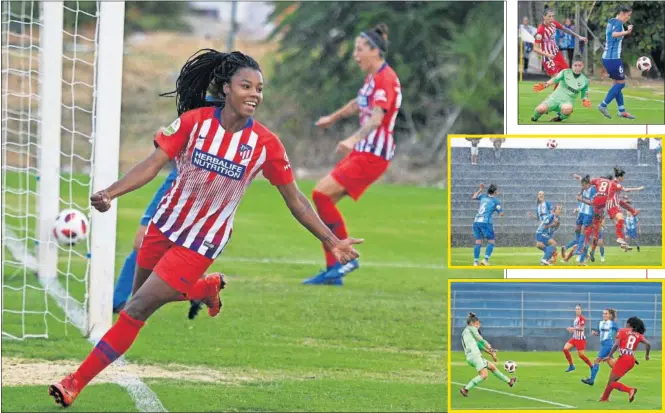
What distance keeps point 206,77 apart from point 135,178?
73 centimetres

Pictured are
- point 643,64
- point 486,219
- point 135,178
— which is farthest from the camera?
point 643,64

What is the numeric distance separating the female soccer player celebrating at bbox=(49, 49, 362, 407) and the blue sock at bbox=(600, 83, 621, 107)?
1.43 meters

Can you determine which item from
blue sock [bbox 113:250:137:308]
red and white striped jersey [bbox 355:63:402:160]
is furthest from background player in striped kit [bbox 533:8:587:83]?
red and white striped jersey [bbox 355:63:402:160]

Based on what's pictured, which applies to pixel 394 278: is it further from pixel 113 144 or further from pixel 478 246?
pixel 478 246

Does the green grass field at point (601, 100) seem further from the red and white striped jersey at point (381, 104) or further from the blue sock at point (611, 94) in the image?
the red and white striped jersey at point (381, 104)

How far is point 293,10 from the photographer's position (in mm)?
23906

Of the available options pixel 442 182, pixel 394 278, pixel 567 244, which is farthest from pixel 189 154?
pixel 442 182

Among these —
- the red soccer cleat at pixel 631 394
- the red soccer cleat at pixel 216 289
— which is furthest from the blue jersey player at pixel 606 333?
the red soccer cleat at pixel 216 289

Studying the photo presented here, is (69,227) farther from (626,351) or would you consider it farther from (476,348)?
(626,351)

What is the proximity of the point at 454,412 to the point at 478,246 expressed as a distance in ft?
2.59

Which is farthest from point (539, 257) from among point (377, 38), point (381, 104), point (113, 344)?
point (377, 38)

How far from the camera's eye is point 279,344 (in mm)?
8406

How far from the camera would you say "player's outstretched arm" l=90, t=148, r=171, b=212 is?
16.7ft

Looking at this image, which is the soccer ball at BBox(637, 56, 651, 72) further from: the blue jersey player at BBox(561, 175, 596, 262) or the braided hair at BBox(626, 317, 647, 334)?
the braided hair at BBox(626, 317, 647, 334)
